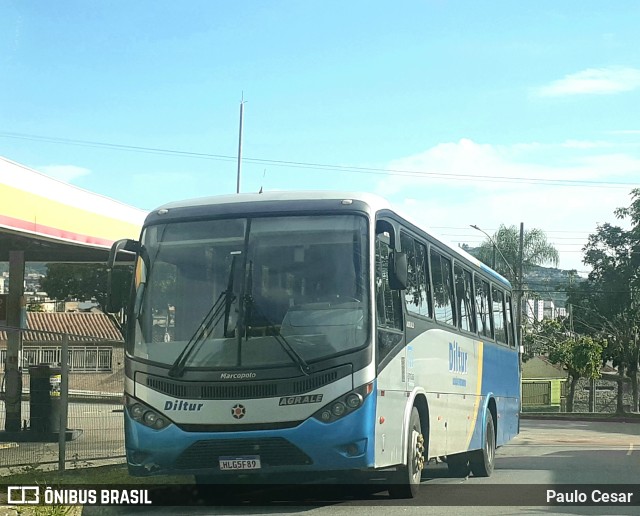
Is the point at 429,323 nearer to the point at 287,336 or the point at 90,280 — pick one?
the point at 287,336

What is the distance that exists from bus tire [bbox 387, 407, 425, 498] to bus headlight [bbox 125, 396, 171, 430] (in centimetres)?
274

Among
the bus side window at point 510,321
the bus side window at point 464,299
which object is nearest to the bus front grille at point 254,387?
the bus side window at point 464,299

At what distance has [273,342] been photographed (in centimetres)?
1055

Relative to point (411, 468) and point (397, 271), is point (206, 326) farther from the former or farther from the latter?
point (411, 468)

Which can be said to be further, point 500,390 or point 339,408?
point 500,390

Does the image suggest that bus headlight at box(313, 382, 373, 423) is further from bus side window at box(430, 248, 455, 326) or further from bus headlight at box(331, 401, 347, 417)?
bus side window at box(430, 248, 455, 326)

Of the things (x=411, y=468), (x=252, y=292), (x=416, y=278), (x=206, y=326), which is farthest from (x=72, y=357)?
(x=252, y=292)

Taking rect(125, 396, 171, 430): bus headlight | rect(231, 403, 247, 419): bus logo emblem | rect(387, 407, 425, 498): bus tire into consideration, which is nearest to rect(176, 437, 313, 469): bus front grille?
rect(231, 403, 247, 419): bus logo emblem

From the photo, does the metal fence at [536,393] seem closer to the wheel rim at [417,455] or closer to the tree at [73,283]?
the tree at [73,283]

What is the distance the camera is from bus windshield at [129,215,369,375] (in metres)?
10.6

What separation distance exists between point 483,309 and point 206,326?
795 centimetres

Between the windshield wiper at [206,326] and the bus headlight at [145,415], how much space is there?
1.42 ft

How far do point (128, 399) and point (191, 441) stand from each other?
2.95 feet

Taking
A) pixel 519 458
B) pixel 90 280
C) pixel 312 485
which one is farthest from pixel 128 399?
pixel 90 280
